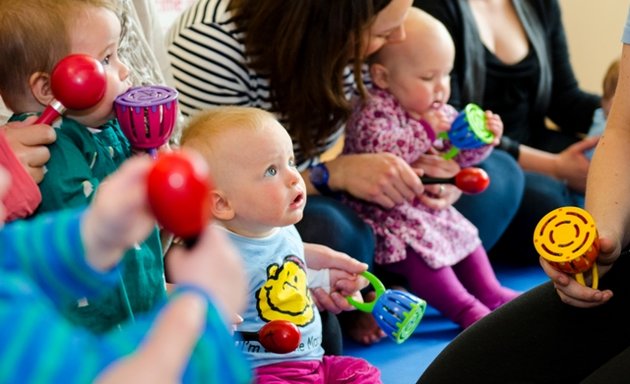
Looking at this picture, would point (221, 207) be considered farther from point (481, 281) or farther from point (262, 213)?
point (481, 281)

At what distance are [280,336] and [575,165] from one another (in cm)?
119

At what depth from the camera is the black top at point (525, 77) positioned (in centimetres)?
202

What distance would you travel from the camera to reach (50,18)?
1.02m

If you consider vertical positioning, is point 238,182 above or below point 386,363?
above

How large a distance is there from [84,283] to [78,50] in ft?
1.48

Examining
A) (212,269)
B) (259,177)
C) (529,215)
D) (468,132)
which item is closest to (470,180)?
(468,132)

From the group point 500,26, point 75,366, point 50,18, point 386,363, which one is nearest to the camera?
point 75,366

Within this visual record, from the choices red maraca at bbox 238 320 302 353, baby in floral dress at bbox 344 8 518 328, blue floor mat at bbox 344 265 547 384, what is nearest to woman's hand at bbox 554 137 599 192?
baby in floral dress at bbox 344 8 518 328

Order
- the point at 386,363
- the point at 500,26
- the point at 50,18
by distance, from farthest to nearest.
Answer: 1. the point at 500,26
2. the point at 386,363
3. the point at 50,18

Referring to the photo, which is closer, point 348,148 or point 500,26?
point 348,148

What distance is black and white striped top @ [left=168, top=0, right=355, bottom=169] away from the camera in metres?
1.58

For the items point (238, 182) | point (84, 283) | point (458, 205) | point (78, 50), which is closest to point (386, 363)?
point (458, 205)

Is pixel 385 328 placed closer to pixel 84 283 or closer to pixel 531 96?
pixel 84 283

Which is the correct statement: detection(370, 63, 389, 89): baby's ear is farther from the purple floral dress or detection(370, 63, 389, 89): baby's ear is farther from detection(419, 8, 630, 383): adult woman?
detection(419, 8, 630, 383): adult woman
